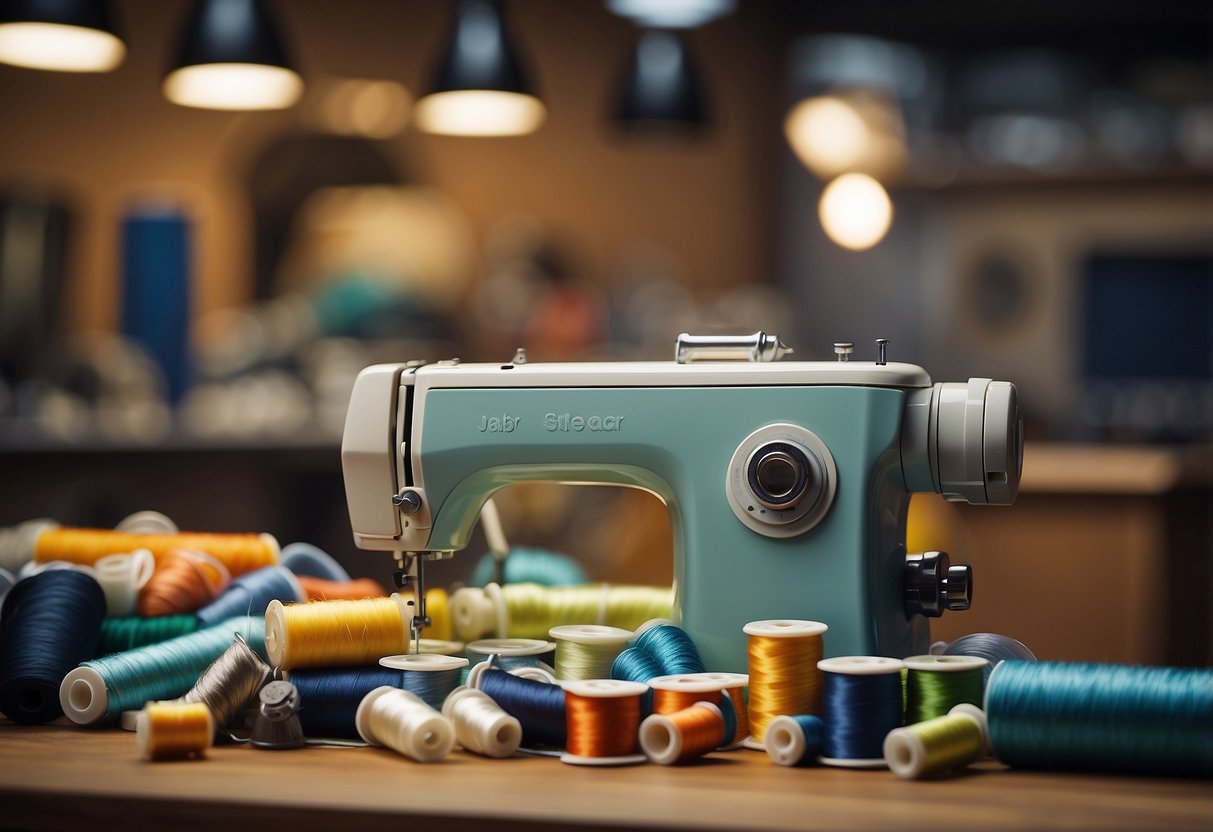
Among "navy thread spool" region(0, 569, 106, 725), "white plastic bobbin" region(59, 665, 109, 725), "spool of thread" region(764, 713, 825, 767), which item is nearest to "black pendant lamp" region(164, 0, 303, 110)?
"navy thread spool" region(0, 569, 106, 725)

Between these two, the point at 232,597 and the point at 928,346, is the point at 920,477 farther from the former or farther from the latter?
the point at 928,346

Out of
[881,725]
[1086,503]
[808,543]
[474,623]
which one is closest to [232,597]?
[474,623]

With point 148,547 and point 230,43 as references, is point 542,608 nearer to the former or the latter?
point 148,547

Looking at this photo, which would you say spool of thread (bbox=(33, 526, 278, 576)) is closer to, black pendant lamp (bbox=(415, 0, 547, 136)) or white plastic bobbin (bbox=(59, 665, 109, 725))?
white plastic bobbin (bbox=(59, 665, 109, 725))

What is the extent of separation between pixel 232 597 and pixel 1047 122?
6681 millimetres

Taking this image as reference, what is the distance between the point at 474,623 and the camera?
185 cm

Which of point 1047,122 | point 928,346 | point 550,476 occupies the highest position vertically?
point 1047,122

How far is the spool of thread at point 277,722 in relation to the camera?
150 centimetres

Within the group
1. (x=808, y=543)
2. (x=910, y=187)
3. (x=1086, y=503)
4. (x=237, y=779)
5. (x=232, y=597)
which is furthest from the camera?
(x=910, y=187)

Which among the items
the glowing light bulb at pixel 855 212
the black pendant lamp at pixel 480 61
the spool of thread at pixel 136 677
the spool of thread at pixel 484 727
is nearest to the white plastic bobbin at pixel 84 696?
the spool of thread at pixel 136 677

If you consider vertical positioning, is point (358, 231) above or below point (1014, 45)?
below

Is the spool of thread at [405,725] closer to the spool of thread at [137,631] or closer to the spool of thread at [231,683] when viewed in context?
the spool of thread at [231,683]

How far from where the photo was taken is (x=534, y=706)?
148 centimetres

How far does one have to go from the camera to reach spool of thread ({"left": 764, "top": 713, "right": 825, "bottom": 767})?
1413 mm
